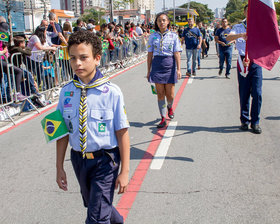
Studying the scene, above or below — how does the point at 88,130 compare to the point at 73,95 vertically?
below

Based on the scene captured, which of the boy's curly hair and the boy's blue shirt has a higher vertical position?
the boy's curly hair

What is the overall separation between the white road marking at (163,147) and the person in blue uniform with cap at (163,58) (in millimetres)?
247

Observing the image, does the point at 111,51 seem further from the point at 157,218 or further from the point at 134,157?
the point at 157,218

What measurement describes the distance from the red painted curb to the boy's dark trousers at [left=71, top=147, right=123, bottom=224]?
1.07 metres

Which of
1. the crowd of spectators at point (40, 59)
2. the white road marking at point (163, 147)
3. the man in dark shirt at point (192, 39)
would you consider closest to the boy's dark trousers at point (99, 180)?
the white road marking at point (163, 147)

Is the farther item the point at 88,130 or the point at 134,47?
the point at 134,47

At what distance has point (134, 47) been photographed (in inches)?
788

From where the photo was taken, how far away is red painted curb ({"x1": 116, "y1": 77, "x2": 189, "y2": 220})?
12.2ft

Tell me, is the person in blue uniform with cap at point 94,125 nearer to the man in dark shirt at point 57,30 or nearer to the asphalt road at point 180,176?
the asphalt road at point 180,176

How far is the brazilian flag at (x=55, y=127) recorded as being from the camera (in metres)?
2.48

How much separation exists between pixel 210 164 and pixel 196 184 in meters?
0.68

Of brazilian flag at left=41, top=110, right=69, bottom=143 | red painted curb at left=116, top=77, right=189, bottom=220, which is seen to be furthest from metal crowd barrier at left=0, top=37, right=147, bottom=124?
brazilian flag at left=41, top=110, right=69, bottom=143

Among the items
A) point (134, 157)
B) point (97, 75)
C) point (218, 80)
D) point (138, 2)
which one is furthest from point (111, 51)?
point (138, 2)

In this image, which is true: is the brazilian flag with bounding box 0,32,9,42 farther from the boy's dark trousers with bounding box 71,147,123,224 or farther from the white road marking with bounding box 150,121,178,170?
the boy's dark trousers with bounding box 71,147,123,224
